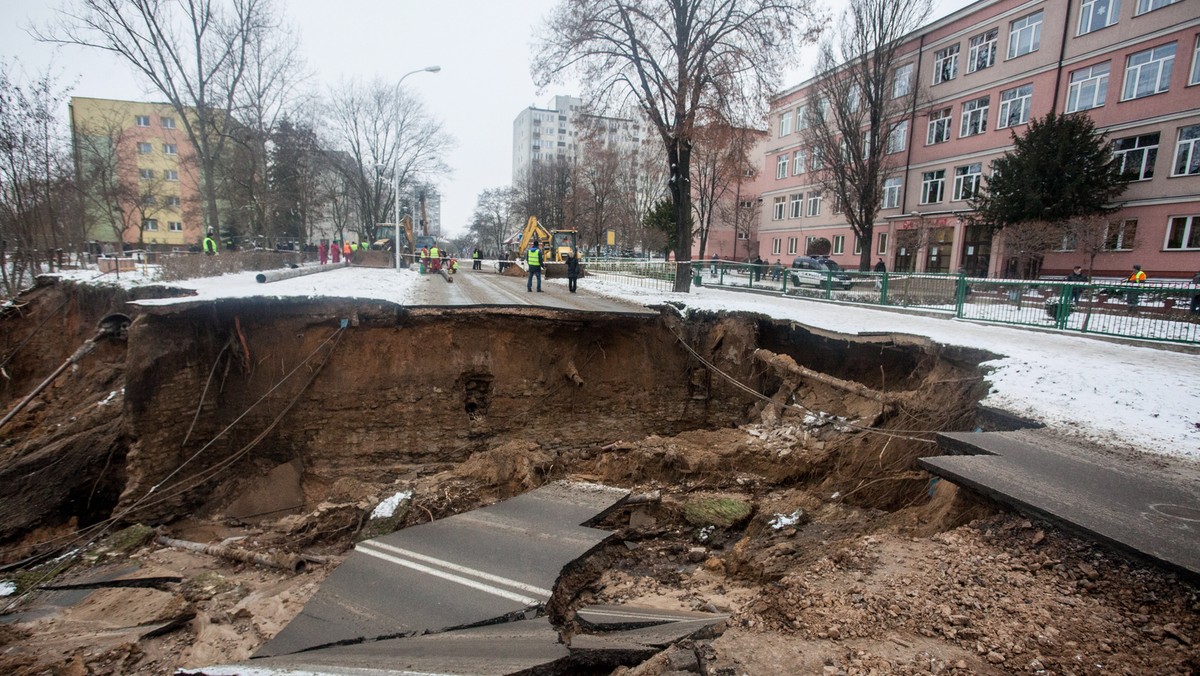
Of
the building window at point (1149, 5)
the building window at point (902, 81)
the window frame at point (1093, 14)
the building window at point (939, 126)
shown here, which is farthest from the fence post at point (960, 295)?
the building window at point (902, 81)

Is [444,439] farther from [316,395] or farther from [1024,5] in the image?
[1024,5]

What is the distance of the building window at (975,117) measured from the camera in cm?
2591

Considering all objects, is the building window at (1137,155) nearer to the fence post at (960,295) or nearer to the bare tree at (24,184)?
the fence post at (960,295)

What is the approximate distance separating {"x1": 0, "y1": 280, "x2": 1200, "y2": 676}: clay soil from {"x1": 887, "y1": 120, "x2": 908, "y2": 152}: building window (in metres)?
25.2

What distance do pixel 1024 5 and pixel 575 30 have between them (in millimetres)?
21465

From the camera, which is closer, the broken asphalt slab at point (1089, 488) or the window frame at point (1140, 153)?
the broken asphalt slab at point (1089, 488)

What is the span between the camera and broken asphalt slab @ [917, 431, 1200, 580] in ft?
11.2

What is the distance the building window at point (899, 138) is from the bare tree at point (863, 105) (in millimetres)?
734

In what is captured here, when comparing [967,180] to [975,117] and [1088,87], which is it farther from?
[1088,87]

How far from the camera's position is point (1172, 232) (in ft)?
63.4

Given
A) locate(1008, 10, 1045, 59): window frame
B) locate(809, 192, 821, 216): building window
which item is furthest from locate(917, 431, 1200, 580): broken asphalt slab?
locate(809, 192, 821, 216): building window

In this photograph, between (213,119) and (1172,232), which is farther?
(213,119)

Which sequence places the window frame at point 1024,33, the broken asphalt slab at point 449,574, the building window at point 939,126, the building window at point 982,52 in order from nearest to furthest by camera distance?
the broken asphalt slab at point 449,574, the window frame at point 1024,33, the building window at point 982,52, the building window at point 939,126

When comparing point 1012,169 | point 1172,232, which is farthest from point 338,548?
point 1172,232
